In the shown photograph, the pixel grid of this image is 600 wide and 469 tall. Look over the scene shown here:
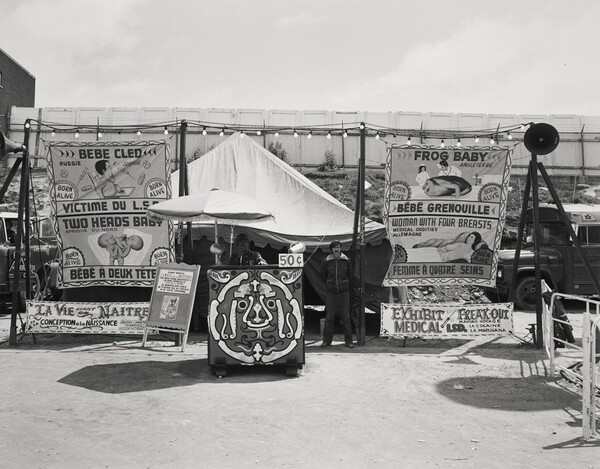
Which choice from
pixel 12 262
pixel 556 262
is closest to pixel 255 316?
pixel 12 262

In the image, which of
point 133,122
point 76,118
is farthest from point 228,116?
point 76,118

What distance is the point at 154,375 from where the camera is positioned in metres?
7.54

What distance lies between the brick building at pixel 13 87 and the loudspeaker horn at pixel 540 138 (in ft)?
96.1

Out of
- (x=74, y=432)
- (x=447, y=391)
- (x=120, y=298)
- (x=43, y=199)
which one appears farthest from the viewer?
(x=43, y=199)

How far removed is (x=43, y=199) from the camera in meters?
26.5

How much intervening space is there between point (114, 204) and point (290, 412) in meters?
5.75

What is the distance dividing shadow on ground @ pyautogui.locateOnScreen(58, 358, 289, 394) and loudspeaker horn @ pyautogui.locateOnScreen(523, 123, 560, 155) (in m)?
5.37

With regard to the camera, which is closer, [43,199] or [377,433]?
[377,433]

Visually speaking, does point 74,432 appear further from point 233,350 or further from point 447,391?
point 447,391

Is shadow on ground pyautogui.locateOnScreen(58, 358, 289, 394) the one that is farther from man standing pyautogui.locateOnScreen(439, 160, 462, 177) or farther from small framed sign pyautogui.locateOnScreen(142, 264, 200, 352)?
man standing pyautogui.locateOnScreen(439, 160, 462, 177)

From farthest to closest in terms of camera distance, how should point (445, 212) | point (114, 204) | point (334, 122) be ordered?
point (334, 122) < point (445, 212) < point (114, 204)

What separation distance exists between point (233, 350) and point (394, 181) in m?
4.27

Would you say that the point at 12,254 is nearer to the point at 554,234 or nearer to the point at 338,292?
the point at 338,292

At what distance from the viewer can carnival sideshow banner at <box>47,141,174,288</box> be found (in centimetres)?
1023
